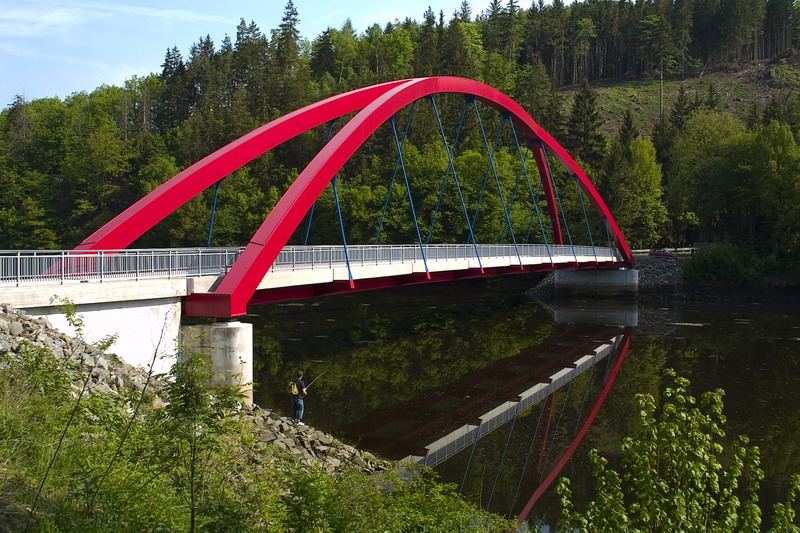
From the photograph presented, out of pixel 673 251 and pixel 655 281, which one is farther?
pixel 673 251

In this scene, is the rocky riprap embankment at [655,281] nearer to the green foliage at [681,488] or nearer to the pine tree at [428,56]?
the pine tree at [428,56]

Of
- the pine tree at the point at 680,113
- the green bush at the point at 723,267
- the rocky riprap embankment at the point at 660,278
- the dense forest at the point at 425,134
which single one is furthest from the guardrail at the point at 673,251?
the pine tree at the point at 680,113

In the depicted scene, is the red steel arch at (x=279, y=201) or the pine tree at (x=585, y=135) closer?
the red steel arch at (x=279, y=201)

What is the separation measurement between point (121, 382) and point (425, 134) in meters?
55.1

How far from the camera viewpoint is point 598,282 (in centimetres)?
5103

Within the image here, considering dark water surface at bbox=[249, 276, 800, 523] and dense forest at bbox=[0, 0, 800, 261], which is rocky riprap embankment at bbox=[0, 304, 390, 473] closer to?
dark water surface at bbox=[249, 276, 800, 523]

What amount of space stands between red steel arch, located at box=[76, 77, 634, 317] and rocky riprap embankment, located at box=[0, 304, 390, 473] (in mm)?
3498

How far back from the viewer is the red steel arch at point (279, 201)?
17359mm

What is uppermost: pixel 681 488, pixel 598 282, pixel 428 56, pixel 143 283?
pixel 428 56

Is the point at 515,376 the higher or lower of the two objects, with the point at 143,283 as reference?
lower

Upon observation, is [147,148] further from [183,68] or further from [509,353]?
[509,353]

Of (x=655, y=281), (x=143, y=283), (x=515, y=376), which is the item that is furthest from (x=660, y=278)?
(x=143, y=283)

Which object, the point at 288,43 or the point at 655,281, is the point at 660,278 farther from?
the point at 288,43

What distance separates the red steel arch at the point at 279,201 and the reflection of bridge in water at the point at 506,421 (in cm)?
429
